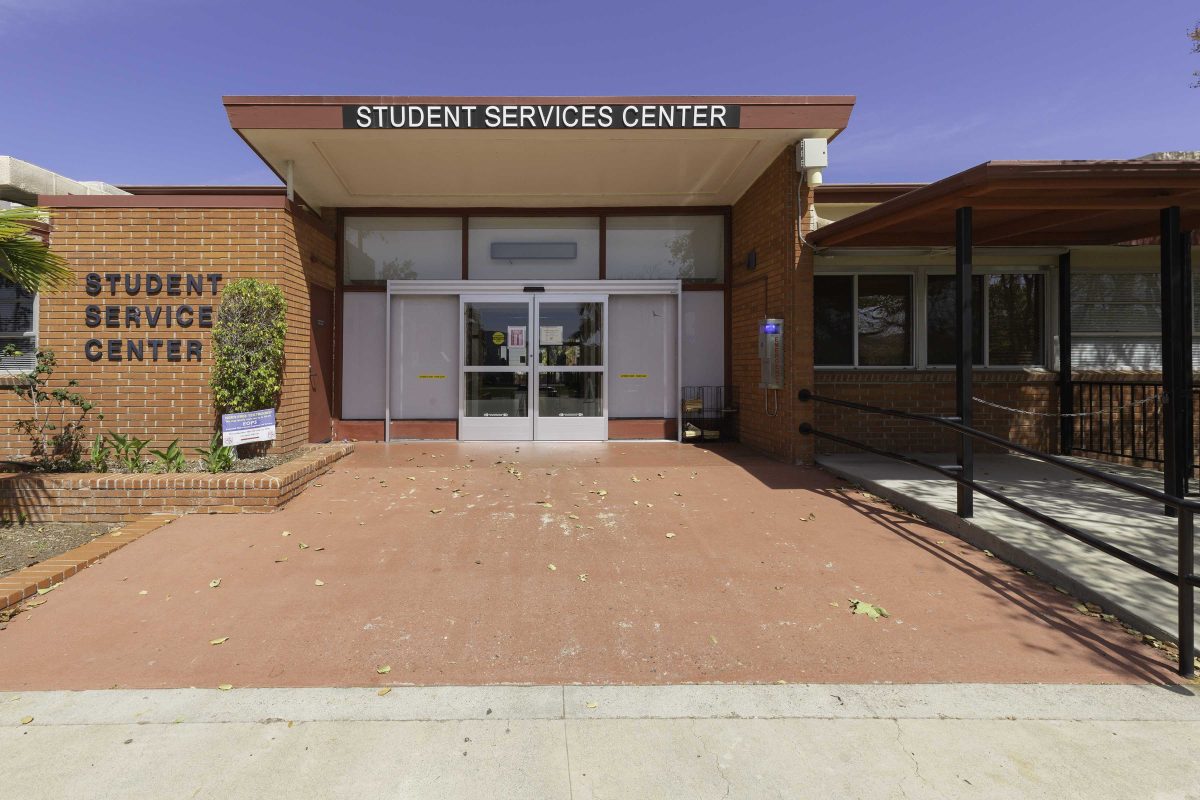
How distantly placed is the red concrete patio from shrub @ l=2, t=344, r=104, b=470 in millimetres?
2725

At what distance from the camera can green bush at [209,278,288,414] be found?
648cm

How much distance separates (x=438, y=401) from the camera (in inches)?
372

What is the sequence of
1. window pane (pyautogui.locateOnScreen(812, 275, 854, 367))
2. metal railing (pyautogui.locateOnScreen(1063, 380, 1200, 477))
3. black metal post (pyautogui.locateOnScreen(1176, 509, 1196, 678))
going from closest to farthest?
black metal post (pyautogui.locateOnScreen(1176, 509, 1196, 678)), metal railing (pyautogui.locateOnScreen(1063, 380, 1200, 477)), window pane (pyautogui.locateOnScreen(812, 275, 854, 367))

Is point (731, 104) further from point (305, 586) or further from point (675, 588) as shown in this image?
point (305, 586)

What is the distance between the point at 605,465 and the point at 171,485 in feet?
15.2

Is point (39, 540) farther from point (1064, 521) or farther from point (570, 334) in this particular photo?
point (1064, 521)

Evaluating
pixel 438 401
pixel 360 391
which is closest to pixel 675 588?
pixel 438 401

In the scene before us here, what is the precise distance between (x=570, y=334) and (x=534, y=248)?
160 centimetres

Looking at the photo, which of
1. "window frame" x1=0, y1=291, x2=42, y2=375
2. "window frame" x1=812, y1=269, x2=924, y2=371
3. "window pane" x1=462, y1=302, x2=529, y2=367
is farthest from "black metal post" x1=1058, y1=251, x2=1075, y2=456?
"window frame" x1=0, y1=291, x2=42, y2=375

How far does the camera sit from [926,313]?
8391 millimetres

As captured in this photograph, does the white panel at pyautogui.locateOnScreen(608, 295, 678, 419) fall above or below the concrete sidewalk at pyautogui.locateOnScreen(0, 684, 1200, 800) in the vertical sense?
above

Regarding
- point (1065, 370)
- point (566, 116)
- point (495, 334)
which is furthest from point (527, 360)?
point (1065, 370)

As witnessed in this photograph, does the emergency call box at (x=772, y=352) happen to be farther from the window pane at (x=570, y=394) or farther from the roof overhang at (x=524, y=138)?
the window pane at (x=570, y=394)

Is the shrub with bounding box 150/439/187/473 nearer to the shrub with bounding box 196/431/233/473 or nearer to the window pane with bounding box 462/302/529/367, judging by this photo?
the shrub with bounding box 196/431/233/473
